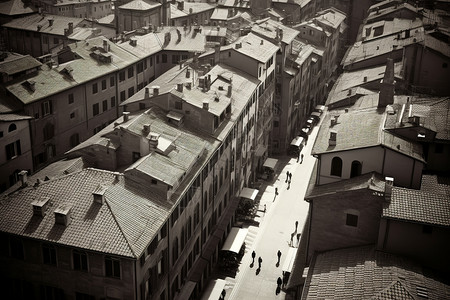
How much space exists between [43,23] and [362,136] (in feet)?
221

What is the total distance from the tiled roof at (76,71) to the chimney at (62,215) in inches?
889

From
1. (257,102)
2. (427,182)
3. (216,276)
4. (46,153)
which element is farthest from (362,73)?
(46,153)

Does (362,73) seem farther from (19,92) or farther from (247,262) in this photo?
(19,92)

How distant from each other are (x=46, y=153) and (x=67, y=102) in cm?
671

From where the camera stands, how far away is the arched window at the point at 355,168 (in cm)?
4406

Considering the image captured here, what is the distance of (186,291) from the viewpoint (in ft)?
153

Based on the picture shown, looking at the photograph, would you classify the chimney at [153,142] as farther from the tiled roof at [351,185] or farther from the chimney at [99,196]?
the tiled roof at [351,185]

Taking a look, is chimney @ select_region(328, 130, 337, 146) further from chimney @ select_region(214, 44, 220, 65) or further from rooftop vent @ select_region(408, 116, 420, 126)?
chimney @ select_region(214, 44, 220, 65)

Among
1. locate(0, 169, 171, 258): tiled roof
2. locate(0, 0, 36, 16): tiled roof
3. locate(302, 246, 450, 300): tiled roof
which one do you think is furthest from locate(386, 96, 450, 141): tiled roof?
locate(0, 0, 36, 16): tiled roof

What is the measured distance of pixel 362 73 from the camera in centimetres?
7088

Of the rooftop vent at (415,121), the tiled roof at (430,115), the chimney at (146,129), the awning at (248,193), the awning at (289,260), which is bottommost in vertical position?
the awning at (289,260)

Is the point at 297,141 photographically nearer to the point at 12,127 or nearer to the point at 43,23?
the point at 12,127

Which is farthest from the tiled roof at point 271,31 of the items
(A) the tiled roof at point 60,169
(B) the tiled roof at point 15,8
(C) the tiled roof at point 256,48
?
(B) the tiled roof at point 15,8

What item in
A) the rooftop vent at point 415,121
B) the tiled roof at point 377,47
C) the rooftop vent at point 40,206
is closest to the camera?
the rooftop vent at point 40,206
